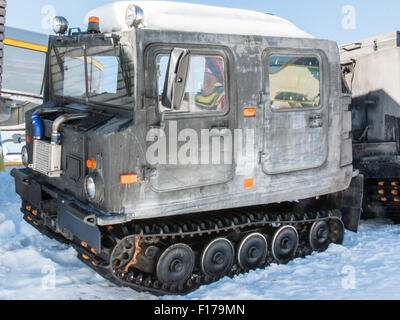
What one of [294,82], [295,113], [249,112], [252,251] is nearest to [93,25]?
[249,112]

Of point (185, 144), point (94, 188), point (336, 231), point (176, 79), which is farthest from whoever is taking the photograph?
point (336, 231)

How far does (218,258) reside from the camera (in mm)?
5070

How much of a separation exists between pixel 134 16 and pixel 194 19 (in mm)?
716

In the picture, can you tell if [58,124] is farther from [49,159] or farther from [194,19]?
[194,19]

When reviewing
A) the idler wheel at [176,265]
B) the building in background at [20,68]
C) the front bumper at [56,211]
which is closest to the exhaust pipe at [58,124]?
the front bumper at [56,211]

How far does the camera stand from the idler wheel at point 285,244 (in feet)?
18.3

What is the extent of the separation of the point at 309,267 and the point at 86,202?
8.64 feet

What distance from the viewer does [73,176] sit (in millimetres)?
4785

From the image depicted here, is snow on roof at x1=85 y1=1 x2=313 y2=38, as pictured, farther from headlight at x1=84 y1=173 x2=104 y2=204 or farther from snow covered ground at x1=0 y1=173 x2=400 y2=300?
snow covered ground at x1=0 y1=173 x2=400 y2=300

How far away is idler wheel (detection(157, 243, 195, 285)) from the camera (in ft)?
15.4

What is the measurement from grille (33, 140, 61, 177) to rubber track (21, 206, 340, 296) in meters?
0.80

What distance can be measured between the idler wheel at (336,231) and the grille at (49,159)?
342cm
